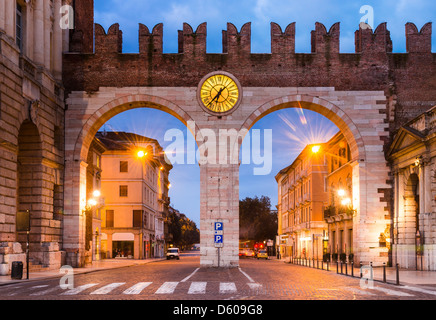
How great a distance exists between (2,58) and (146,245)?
48.1 metres

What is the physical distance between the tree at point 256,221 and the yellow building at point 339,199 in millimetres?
45139

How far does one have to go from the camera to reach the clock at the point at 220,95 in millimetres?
33062

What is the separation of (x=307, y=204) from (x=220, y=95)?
116ft

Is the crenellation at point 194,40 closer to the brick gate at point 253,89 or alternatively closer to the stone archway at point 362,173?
the brick gate at point 253,89

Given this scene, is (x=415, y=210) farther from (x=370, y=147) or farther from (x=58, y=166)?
(x=58, y=166)

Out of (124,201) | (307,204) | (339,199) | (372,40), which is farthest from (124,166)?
(372,40)

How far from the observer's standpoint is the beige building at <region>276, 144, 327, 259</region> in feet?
206

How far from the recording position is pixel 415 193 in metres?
31.7

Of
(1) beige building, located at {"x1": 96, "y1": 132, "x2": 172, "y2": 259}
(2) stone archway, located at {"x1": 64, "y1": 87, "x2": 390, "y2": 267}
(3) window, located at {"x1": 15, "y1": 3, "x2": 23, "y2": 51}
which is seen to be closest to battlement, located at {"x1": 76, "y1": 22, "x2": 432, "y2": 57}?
(2) stone archway, located at {"x1": 64, "y1": 87, "x2": 390, "y2": 267}

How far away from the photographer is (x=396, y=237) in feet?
104

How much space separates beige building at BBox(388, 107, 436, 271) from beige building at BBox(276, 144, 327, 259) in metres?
23.1

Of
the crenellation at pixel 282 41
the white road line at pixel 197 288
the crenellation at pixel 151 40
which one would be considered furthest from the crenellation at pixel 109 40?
the white road line at pixel 197 288

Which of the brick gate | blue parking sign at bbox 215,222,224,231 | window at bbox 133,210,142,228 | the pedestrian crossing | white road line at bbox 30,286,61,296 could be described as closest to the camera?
the pedestrian crossing

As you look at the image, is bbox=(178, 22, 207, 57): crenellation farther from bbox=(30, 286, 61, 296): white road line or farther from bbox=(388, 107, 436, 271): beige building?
bbox=(30, 286, 61, 296): white road line
